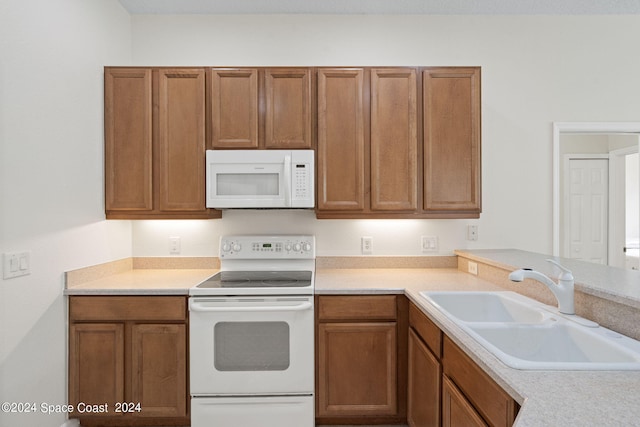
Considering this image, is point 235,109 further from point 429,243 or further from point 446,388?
point 446,388

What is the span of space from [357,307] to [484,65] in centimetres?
211

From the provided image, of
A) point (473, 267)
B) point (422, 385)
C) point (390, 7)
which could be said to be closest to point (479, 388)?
point (422, 385)

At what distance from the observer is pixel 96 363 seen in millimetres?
1998

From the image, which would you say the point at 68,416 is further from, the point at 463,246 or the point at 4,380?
the point at 463,246

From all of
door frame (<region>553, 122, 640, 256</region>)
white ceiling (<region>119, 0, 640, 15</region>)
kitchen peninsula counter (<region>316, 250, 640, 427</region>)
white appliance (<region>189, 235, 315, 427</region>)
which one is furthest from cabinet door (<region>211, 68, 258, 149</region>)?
door frame (<region>553, 122, 640, 256</region>)

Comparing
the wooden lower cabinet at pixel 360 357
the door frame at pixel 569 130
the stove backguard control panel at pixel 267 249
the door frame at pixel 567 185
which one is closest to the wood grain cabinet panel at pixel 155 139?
the stove backguard control panel at pixel 267 249

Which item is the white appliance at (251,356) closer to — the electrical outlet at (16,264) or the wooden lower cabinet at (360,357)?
the wooden lower cabinet at (360,357)

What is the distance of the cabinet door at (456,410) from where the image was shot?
1154 millimetres

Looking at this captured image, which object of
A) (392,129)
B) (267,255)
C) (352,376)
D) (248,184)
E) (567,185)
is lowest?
(352,376)

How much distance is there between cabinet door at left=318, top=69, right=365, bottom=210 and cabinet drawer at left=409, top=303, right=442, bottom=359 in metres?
0.77

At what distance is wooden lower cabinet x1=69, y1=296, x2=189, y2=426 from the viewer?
6.53 ft

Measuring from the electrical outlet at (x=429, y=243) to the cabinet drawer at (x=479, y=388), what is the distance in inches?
49.1

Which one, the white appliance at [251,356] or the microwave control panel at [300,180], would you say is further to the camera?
the microwave control panel at [300,180]

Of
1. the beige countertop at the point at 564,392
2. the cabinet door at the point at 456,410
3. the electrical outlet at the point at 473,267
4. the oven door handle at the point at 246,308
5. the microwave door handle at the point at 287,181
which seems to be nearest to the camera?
the beige countertop at the point at 564,392
